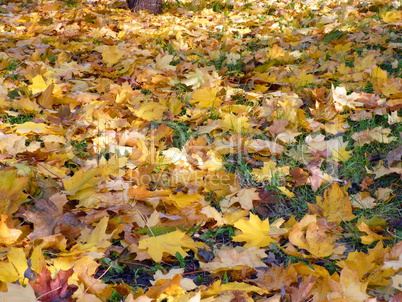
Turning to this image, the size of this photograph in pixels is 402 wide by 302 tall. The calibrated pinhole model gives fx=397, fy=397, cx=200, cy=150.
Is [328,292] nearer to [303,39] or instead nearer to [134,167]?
[134,167]

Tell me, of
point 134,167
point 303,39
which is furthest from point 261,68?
point 134,167

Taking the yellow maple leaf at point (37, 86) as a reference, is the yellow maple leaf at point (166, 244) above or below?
below

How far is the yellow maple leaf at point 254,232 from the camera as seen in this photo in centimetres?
154

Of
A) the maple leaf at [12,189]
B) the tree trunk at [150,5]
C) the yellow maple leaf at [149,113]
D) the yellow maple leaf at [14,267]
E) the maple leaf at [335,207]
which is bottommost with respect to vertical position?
the maple leaf at [335,207]

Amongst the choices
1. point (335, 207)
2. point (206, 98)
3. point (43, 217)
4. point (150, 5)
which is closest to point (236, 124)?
point (206, 98)

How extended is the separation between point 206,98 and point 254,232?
1.16m

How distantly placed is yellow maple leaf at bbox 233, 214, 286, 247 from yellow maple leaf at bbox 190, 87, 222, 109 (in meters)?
1.09

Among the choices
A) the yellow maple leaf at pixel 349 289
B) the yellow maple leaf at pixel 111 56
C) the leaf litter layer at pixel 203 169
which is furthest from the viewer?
the yellow maple leaf at pixel 111 56

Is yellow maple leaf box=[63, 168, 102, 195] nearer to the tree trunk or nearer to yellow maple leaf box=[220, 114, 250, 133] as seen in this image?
yellow maple leaf box=[220, 114, 250, 133]

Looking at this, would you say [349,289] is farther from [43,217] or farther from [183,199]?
[43,217]

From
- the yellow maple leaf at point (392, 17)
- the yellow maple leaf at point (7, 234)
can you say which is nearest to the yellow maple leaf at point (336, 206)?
the yellow maple leaf at point (7, 234)

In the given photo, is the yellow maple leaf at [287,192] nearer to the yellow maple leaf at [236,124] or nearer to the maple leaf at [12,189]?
the yellow maple leaf at [236,124]

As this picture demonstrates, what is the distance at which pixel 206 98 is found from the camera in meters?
2.51

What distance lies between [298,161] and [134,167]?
84cm
